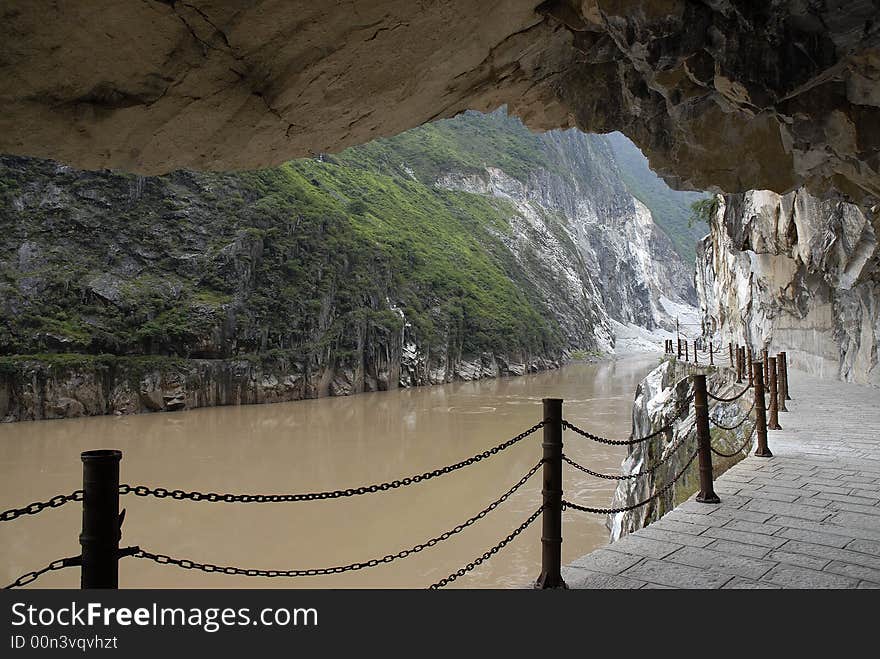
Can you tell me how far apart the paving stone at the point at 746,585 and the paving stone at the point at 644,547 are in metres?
0.51

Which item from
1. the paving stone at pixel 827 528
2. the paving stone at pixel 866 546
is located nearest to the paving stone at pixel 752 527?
the paving stone at pixel 827 528

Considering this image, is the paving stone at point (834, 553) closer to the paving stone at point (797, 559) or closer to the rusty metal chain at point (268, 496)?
the paving stone at point (797, 559)

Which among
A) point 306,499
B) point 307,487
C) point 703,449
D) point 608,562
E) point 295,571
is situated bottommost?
point 307,487

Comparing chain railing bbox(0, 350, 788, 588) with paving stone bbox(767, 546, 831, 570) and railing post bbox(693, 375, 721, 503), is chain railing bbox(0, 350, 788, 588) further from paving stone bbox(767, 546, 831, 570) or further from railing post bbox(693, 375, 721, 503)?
paving stone bbox(767, 546, 831, 570)

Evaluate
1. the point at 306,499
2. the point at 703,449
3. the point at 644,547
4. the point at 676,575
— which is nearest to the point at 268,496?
the point at 306,499

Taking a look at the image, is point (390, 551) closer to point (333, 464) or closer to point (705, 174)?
point (333, 464)

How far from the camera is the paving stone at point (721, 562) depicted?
11.6 ft

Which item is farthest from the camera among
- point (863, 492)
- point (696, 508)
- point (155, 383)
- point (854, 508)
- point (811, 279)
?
point (155, 383)

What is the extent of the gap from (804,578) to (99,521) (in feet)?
12.5

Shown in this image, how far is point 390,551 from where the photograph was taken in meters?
9.41

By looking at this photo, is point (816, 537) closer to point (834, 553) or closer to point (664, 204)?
point (834, 553)

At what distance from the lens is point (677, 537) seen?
4.21m
